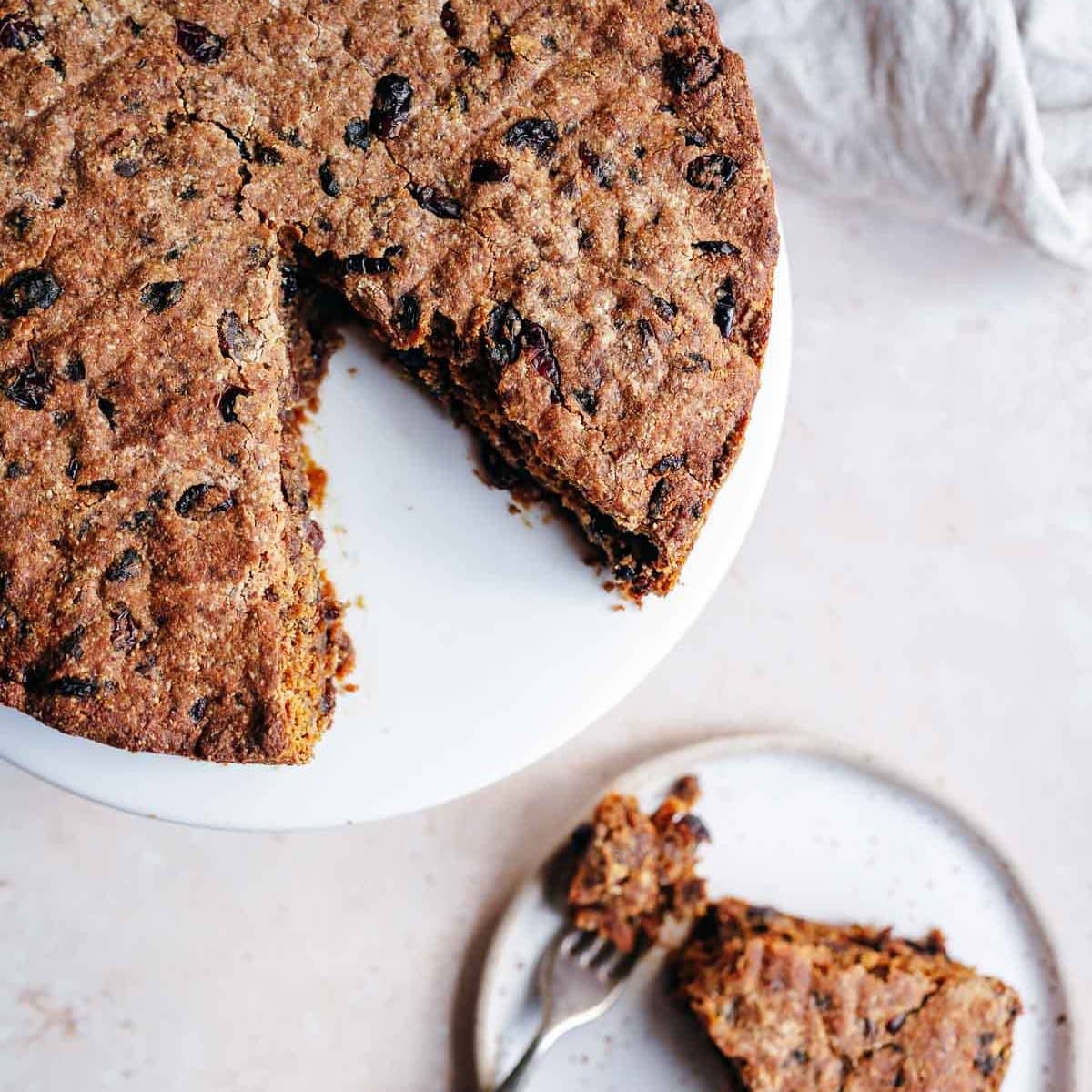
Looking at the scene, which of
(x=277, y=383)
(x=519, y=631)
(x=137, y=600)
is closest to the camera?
(x=137, y=600)

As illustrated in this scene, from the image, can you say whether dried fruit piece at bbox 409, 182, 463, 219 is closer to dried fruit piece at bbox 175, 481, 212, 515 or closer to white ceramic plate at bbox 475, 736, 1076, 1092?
dried fruit piece at bbox 175, 481, 212, 515

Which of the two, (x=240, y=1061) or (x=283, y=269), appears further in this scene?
(x=240, y=1061)

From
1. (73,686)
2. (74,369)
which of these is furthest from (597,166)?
(73,686)

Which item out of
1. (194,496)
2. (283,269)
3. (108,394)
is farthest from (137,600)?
(283,269)

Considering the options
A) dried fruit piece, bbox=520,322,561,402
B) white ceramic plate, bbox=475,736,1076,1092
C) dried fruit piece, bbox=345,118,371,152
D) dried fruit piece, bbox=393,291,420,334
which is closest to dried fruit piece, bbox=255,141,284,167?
dried fruit piece, bbox=345,118,371,152

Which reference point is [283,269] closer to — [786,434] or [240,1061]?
[786,434]

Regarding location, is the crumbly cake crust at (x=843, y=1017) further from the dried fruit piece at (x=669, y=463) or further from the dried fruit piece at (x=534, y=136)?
the dried fruit piece at (x=534, y=136)

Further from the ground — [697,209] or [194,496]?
[697,209]
